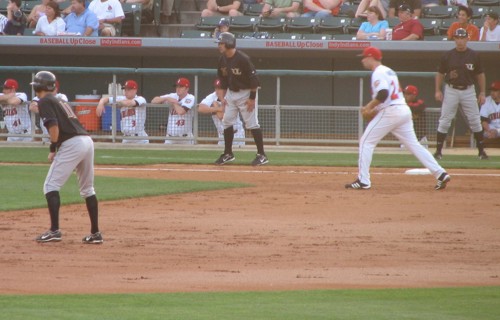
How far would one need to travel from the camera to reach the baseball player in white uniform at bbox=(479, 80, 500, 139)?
18219 mm

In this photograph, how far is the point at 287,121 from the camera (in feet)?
62.1

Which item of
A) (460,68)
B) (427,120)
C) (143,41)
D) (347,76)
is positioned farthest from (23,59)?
(460,68)

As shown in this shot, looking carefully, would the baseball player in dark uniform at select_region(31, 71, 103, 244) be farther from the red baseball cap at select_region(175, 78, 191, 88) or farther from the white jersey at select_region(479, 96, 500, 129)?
the white jersey at select_region(479, 96, 500, 129)

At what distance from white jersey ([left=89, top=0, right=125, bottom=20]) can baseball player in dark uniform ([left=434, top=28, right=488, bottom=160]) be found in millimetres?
7192

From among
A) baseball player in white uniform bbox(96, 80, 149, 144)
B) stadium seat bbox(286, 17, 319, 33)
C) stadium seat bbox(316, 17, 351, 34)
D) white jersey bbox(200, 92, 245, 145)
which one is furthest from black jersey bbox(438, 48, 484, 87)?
baseball player in white uniform bbox(96, 80, 149, 144)

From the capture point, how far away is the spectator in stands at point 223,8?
21594 mm

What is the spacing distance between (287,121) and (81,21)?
14.8ft

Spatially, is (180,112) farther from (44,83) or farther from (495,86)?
(44,83)

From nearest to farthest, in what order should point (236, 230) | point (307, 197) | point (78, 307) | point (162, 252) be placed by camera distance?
1. point (78, 307)
2. point (162, 252)
3. point (236, 230)
4. point (307, 197)

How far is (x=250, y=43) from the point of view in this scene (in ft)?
63.5

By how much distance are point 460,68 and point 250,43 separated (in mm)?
4707

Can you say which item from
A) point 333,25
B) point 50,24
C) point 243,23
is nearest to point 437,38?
point 333,25

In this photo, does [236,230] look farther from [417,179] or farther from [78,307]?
[417,179]

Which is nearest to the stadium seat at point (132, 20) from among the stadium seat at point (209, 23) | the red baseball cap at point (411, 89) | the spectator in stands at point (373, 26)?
the stadium seat at point (209, 23)
